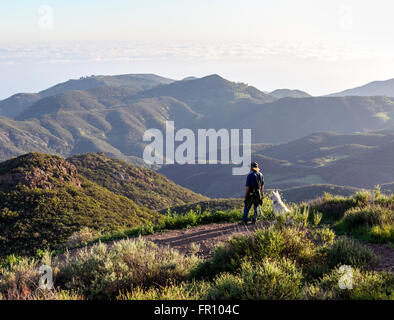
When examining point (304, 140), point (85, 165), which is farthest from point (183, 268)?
point (304, 140)

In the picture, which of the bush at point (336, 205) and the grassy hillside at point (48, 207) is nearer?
the bush at point (336, 205)

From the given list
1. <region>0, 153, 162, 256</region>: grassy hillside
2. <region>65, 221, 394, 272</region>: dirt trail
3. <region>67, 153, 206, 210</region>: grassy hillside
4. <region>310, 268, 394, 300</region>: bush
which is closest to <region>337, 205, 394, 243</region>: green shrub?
<region>65, 221, 394, 272</region>: dirt trail

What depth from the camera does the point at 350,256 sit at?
236 inches

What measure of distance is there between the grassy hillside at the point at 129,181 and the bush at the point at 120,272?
107 feet

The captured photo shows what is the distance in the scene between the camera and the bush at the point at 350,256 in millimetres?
5891

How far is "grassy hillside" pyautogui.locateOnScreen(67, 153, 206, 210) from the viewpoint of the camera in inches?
1567

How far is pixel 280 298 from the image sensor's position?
425 centimetres

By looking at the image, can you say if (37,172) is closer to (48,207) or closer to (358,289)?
(48,207)

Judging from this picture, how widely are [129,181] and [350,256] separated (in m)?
40.1

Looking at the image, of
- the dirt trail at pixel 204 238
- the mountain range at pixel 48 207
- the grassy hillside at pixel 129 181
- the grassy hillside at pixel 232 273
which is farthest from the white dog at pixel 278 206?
the grassy hillside at pixel 129 181

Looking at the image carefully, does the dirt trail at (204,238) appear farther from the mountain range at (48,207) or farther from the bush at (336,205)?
the mountain range at (48,207)

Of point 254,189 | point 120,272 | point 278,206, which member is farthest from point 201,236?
point 120,272

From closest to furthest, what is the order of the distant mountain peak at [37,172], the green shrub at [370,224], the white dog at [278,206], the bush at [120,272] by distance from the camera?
1. the bush at [120,272]
2. the green shrub at [370,224]
3. the white dog at [278,206]
4. the distant mountain peak at [37,172]

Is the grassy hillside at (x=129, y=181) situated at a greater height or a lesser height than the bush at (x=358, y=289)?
lesser
